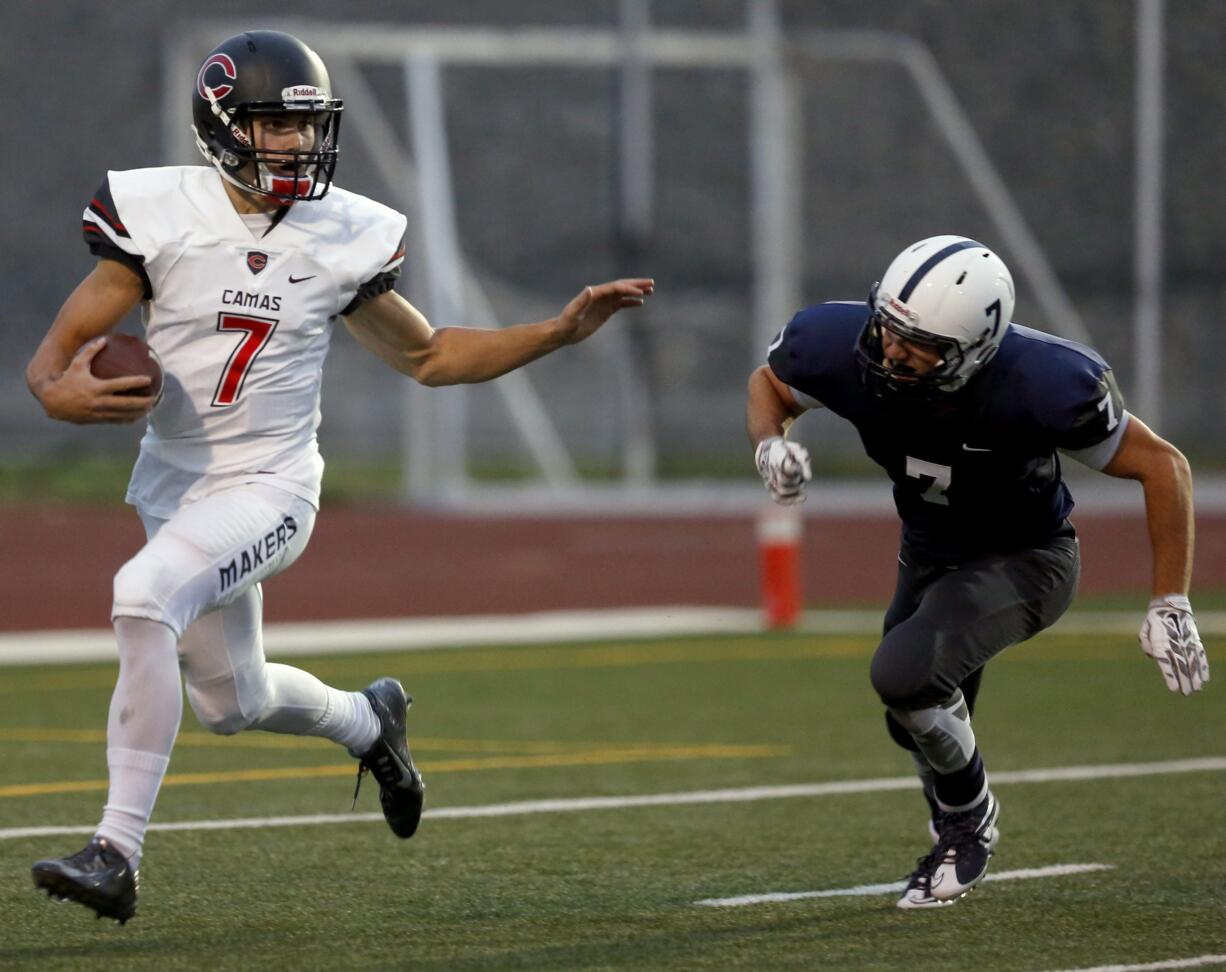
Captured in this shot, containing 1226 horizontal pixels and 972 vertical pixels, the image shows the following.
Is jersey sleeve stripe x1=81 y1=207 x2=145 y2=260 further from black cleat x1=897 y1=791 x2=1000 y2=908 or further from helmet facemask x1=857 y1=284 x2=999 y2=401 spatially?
black cleat x1=897 y1=791 x2=1000 y2=908

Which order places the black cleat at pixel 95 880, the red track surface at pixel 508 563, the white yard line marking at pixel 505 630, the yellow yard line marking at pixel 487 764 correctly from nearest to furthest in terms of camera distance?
the black cleat at pixel 95 880 → the yellow yard line marking at pixel 487 764 → the white yard line marking at pixel 505 630 → the red track surface at pixel 508 563

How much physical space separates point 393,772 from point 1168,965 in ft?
6.63

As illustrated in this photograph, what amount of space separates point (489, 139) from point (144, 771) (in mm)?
21590

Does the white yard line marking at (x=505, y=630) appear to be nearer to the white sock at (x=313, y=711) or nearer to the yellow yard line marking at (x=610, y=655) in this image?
the yellow yard line marking at (x=610, y=655)

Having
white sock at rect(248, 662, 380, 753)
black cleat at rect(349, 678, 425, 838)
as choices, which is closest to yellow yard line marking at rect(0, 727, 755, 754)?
black cleat at rect(349, 678, 425, 838)

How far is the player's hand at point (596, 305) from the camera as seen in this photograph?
5.57 meters

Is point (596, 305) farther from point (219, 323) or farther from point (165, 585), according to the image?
point (165, 585)

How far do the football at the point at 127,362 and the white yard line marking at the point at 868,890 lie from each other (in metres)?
1.76

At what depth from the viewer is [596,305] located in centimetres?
563

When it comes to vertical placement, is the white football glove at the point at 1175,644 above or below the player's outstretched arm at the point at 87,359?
below

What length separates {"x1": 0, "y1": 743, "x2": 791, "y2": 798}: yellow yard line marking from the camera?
7414 mm

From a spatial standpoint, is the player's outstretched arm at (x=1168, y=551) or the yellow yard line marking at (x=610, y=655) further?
the yellow yard line marking at (x=610, y=655)

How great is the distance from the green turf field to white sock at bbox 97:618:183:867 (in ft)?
1.11

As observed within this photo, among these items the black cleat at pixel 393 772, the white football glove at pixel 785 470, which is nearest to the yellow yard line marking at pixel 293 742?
the black cleat at pixel 393 772
